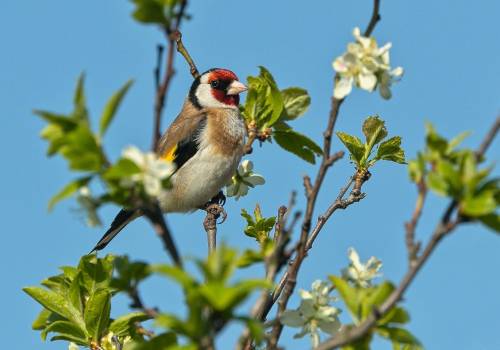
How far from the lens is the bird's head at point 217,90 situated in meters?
6.66

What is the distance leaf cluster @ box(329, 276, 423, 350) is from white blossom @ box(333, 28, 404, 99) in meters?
0.73

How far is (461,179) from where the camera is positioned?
2.04 metres

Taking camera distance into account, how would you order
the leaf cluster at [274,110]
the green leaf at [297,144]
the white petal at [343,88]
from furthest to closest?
the leaf cluster at [274,110] → the green leaf at [297,144] → the white petal at [343,88]

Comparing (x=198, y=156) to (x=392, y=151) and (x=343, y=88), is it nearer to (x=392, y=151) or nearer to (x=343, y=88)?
(x=392, y=151)

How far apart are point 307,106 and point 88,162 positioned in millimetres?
2013

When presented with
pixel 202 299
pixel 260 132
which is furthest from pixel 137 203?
pixel 260 132

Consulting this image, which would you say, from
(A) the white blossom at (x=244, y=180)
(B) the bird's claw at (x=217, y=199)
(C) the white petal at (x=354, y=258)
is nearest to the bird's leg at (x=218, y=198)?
(B) the bird's claw at (x=217, y=199)

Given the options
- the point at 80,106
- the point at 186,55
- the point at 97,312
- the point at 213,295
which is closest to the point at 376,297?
the point at 213,295

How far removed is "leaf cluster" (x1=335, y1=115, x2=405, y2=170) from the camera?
4.00 meters

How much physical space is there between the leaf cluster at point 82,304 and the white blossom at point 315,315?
1.06 meters

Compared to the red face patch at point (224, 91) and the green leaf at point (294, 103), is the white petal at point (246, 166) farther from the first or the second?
the red face patch at point (224, 91)

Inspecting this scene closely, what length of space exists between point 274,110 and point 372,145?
773mm

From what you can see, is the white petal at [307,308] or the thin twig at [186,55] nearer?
the white petal at [307,308]

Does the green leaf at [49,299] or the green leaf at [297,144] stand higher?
the green leaf at [297,144]
